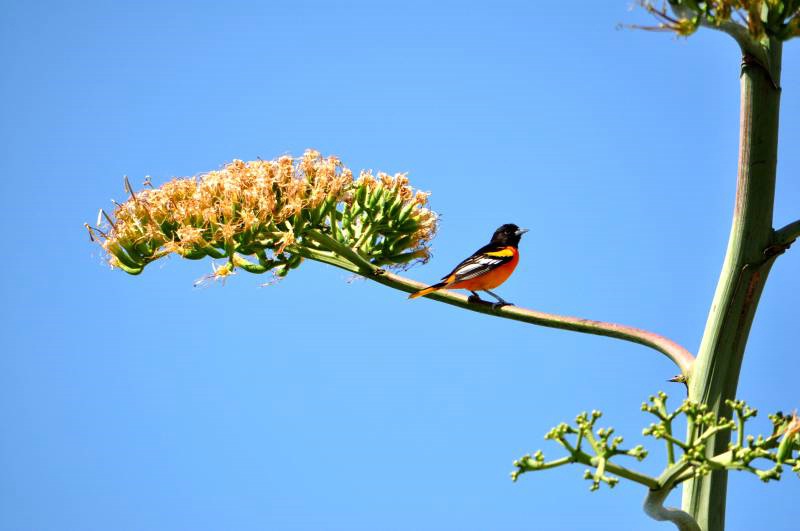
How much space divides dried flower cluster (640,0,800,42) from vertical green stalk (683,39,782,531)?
0.35 metres

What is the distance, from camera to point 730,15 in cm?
507

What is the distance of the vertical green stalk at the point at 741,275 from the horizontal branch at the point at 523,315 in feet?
0.62

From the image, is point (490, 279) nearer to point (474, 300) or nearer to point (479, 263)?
point (479, 263)

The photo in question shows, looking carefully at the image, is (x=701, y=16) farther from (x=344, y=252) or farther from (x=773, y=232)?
(x=344, y=252)

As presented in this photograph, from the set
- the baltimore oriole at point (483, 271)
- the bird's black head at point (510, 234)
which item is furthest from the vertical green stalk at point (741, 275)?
the bird's black head at point (510, 234)

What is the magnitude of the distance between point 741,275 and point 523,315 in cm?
A: 156

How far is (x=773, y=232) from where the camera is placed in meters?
5.61

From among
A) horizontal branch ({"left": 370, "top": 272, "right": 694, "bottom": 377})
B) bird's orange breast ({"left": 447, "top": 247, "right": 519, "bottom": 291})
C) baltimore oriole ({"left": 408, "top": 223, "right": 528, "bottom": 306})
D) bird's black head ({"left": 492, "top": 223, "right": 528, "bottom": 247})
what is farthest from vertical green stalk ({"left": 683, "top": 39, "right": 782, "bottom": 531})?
bird's black head ({"left": 492, "top": 223, "right": 528, "bottom": 247})

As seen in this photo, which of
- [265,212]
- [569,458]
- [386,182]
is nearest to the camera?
[569,458]

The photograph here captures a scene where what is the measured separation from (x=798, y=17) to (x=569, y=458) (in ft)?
8.44

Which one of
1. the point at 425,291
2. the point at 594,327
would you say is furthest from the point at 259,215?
the point at 594,327

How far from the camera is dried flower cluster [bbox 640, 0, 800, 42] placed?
4.97 metres

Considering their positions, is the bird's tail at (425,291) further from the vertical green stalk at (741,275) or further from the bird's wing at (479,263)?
the vertical green stalk at (741,275)

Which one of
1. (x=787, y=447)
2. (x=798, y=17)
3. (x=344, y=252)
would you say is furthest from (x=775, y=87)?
(x=344, y=252)
